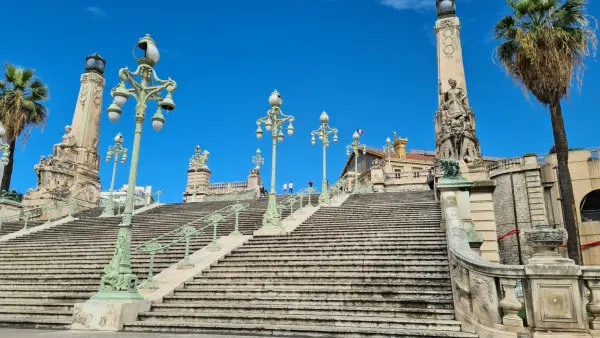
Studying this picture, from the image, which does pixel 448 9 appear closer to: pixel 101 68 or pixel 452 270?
pixel 452 270

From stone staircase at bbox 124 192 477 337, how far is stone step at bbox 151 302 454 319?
17mm

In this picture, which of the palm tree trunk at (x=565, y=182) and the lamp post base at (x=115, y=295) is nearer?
the lamp post base at (x=115, y=295)

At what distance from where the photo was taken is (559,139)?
1667 cm

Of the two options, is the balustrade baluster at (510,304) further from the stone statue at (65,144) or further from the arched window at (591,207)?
the stone statue at (65,144)

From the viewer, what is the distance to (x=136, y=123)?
8.98 meters

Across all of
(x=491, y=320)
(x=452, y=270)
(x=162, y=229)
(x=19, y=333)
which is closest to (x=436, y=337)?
(x=491, y=320)

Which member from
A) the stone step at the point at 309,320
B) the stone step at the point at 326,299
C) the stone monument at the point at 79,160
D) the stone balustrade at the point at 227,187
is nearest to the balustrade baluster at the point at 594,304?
the stone step at the point at 309,320

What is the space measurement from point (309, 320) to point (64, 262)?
9617 millimetres

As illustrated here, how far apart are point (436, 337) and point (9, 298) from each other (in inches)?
409

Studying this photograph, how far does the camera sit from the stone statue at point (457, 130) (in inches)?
701

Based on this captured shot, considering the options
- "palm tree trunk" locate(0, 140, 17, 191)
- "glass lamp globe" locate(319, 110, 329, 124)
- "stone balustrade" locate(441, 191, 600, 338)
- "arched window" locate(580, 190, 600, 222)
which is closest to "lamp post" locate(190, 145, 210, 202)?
"palm tree trunk" locate(0, 140, 17, 191)

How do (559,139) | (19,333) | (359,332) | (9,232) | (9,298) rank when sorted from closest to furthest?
(359,332) → (19,333) → (9,298) → (559,139) → (9,232)

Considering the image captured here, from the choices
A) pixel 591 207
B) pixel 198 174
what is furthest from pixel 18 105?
pixel 591 207

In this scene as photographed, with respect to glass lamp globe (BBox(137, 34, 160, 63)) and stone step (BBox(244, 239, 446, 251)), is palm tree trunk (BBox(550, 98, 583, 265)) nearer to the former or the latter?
stone step (BBox(244, 239, 446, 251))
